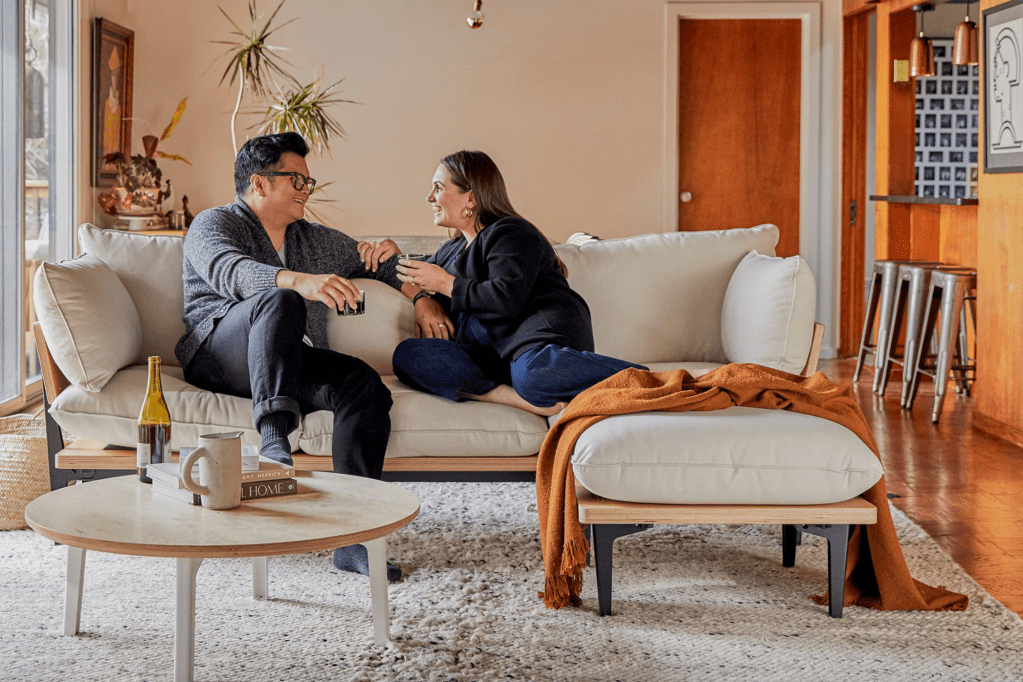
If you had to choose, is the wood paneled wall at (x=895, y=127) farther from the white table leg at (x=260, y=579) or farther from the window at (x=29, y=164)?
the white table leg at (x=260, y=579)

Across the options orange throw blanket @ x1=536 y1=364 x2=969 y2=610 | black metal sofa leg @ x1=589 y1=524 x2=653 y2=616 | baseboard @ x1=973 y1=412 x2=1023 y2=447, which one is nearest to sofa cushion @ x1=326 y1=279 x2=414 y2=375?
orange throw blanket @ x1=536 y1=364 x2=969 y2=610

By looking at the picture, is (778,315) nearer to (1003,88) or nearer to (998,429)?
(998,429)

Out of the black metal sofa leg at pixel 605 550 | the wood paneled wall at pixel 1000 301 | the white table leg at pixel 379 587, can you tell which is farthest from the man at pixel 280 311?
the wood paneled wall at pixel 1000 301

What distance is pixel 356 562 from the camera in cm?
250

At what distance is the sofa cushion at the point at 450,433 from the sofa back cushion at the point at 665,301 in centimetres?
69

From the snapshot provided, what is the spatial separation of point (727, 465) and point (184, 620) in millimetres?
1113

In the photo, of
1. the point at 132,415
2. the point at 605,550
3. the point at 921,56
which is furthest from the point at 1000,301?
the point at 132,415

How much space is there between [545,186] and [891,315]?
227 centimetres

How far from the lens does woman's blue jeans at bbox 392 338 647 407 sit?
2.67 metres

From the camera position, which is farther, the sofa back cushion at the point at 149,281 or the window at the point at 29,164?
the window at the point at 29,164

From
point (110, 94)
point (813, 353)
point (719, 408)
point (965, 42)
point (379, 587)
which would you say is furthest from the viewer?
point (110, 94)

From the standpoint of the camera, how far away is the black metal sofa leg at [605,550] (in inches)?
86.7

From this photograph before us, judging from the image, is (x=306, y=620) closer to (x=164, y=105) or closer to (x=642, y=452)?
(x=642, y=452)

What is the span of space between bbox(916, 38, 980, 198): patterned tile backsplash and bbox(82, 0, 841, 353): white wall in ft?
5.86
